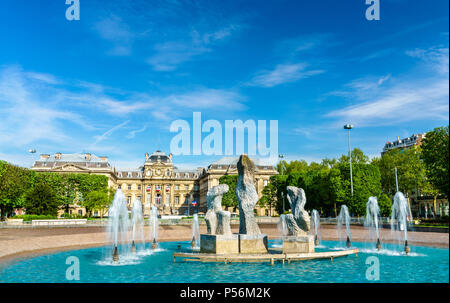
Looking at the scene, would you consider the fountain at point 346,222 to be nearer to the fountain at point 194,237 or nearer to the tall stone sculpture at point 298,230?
the tall stone sculpture at point 298,230

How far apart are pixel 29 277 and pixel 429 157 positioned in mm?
38680

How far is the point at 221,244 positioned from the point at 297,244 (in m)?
3.87

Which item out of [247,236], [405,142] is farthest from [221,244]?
[405,142]

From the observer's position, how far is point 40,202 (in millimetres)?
52438

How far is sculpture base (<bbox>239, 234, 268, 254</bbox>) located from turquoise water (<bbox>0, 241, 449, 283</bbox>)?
1901mm

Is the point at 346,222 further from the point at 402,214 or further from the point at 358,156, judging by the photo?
the point at 358,156

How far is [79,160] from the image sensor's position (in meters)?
98.2

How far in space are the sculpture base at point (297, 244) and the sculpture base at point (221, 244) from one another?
2.52m

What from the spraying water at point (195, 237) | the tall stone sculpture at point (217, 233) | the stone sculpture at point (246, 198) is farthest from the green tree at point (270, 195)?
the stone sculpture at point (246, 198)

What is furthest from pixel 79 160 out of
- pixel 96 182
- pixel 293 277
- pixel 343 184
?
pixel 293 277

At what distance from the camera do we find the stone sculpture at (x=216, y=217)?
17.6 meters

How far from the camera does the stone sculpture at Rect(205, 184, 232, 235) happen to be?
57.8ft

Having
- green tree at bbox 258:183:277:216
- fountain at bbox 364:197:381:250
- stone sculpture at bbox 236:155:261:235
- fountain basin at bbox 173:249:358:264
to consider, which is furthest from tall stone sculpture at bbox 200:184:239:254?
green tree at bbox 258:183:277:216
